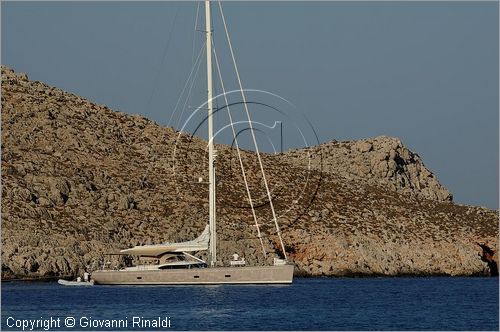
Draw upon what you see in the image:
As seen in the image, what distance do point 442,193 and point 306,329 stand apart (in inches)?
3438

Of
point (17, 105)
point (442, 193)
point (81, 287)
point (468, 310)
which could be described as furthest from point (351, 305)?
point (442, 193)

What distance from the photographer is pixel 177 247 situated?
76.6 meters

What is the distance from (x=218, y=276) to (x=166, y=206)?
2521 centimetres

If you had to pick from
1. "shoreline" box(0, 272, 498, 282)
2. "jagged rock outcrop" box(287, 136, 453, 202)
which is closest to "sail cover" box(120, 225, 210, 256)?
"shoreline" box(0, 272, 498, 282)

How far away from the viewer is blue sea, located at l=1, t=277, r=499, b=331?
56094mm

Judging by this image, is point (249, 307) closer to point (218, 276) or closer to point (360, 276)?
point (218, 276)

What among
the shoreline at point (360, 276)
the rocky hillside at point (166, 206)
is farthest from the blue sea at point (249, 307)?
the rocky hillside at point (166, 206)

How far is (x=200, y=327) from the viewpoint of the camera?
5453cm

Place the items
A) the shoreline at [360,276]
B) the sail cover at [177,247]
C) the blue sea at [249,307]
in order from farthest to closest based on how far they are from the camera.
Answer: the shoreline at [360,276]
the sail cover at [177,247]
the blue sea at [249,307]

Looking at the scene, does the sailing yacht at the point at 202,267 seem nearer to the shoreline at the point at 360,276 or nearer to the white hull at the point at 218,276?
the white hull at the point at 218,276

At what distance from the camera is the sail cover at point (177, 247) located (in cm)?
7581

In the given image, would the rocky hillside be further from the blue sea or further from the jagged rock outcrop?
the blue sea

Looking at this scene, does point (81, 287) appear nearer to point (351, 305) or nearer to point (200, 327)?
point (351, 305)

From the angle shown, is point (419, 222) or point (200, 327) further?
point (419, 222)
